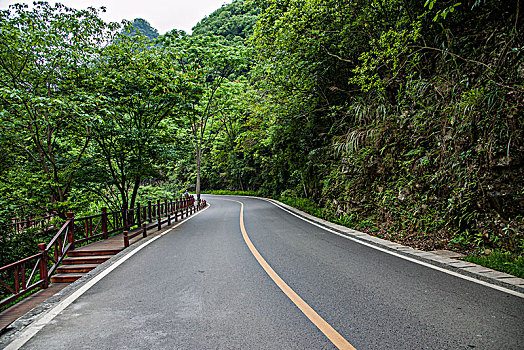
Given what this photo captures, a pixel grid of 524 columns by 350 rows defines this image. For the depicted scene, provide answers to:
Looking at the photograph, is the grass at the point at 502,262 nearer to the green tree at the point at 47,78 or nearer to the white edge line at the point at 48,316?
the white edge line at the point at 48,316

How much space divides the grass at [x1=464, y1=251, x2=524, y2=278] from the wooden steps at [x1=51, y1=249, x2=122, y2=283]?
806cm

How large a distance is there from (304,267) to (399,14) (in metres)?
8.81

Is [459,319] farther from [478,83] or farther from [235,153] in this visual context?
[235,153]

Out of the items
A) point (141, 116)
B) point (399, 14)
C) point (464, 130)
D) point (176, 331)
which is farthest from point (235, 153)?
point (176, 331)

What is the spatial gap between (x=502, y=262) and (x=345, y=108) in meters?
9.63

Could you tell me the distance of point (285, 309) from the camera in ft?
11.2

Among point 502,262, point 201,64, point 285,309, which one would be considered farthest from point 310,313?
point 201,64

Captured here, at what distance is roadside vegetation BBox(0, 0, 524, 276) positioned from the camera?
6.06 m

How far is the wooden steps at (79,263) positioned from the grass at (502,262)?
26.4 ft

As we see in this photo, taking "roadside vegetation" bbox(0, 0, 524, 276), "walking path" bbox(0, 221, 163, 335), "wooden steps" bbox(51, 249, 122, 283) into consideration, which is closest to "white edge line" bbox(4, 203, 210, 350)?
"walking path" bbox(0, 221, 163, 335)

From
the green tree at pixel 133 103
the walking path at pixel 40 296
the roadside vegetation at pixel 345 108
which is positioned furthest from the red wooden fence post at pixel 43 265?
the green tree at pixel 133 103

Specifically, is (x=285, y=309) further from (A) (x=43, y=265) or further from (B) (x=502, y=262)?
(A) (x=43, y=265)

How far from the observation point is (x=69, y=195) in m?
11.0

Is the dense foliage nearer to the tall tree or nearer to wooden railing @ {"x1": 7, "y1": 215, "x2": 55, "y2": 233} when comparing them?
the tall tree
